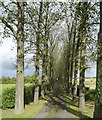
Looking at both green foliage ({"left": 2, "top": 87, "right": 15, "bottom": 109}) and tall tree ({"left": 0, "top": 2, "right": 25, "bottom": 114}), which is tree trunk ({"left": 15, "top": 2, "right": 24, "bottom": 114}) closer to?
tall tree ({"left": 0, "top": 2, "right": 25, "bottom": 114})

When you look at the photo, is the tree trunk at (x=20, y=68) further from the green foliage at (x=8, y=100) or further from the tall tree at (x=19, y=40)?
the green foliage at (x=8, y=100)

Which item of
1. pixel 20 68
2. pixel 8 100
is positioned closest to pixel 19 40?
pixel 20 68

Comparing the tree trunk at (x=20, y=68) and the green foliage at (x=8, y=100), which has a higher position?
the tree trunk at (x=20, y=68)

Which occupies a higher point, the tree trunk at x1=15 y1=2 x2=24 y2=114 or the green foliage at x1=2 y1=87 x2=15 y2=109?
the tree trunk at x1=15 y1=2 x2=24 y2=114

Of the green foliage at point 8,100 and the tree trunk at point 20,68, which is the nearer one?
the tree trunk at point 20,68

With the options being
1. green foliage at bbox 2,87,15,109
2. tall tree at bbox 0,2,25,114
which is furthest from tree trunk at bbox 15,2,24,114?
green foliage at bbox 2,87,15,109

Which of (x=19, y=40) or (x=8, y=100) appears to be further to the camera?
(x=8, y=100)

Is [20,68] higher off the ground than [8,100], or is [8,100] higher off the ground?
[20,68]

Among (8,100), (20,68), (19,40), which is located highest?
(19,40)

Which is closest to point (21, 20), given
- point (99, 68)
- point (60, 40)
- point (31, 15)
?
point (31, 15)

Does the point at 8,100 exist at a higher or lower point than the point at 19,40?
lower

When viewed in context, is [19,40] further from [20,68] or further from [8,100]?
[8,100]

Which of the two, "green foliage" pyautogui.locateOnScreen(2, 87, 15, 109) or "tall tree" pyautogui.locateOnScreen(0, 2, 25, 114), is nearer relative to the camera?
"tall tree" pyautogui.locateOnScreen(0, 2, 25, 114)

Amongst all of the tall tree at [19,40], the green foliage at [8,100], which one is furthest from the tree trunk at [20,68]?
the green foliage at [8,100]
